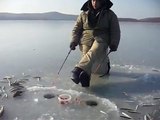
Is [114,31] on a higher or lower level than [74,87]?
higher

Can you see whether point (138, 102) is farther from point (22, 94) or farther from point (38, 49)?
point (38, 49)

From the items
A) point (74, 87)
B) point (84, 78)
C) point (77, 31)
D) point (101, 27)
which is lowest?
point (74, 87)

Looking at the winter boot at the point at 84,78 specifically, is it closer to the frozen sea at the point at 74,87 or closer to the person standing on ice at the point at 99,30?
the frozen sea at the point at 74,87

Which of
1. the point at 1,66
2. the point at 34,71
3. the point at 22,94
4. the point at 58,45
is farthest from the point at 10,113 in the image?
the point at 58,45

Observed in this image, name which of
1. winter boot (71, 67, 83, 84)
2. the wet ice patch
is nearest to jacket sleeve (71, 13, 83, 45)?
winter boot (71, 67, 83, 84)

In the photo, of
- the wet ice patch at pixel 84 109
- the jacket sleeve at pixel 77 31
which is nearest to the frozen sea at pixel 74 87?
the wet ice patch at pixel 84 109

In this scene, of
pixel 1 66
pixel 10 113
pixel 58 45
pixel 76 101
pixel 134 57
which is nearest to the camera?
pixel 10 113

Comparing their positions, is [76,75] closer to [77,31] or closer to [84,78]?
[84,78]

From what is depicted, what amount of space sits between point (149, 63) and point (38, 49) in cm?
348

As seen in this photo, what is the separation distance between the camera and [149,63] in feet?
25.8

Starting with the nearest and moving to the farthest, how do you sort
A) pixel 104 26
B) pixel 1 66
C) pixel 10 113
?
pixel 10 113 < pixel 104 26 < pixel 1 66

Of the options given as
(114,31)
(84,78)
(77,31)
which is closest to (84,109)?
(84,78)

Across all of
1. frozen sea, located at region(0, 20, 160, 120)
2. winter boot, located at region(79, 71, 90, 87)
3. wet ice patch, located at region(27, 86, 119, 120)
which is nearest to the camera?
wet ice patch, located at region(27, 86, 119, 120)

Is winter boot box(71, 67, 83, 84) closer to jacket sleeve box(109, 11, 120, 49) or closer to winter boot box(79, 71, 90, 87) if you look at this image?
winter boot box(79, 71, 90, 87)
